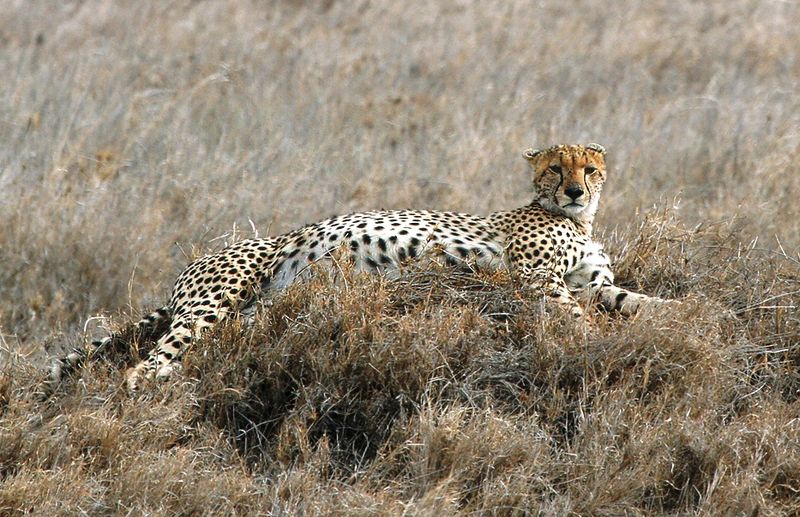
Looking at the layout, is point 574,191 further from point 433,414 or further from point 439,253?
point 433,414

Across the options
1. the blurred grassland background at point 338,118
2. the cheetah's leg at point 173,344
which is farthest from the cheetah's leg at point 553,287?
the blurred grassland background at point 338,118

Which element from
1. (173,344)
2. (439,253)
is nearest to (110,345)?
(173,344)

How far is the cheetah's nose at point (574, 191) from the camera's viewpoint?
5.76m

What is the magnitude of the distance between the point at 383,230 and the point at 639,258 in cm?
111

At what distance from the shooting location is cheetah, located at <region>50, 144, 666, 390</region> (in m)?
5.33

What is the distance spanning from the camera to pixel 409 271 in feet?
17.4

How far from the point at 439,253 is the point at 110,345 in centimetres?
133

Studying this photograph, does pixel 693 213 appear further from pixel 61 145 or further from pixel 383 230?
pixel 61 145

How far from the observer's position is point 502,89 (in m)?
10.5

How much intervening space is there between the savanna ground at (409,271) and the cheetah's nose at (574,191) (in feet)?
1.13

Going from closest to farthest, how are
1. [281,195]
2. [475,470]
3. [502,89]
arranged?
[475,470], [281,195], [502,89]

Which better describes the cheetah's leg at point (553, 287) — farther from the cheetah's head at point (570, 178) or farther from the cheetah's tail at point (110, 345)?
the cheetah's tail at point (110, 345)

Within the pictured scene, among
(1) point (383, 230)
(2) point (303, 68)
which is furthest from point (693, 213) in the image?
(2) point (303, 68)

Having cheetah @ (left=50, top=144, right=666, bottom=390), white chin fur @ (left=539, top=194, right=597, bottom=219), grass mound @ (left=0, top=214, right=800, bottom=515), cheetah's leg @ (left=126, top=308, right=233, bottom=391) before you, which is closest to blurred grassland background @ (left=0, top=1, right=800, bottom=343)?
white chin fur @ (left=539, top=194, right=597, bottom=219)
